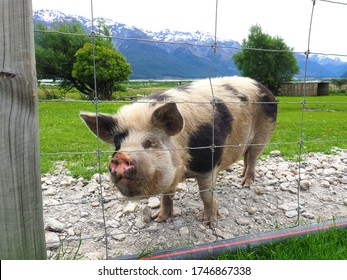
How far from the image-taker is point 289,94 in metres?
6.29

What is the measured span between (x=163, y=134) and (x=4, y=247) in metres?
1.45

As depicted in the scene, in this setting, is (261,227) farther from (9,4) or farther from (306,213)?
(9,4)

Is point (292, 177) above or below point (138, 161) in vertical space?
below

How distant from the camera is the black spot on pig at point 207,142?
9.82 ft

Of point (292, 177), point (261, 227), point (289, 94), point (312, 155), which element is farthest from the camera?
point (289, 94)

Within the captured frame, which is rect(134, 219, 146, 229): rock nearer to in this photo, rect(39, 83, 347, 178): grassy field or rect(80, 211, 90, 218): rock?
rect(80, 211, 90, 218): rock

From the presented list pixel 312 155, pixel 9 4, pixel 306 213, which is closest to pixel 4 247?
pixel 9 4

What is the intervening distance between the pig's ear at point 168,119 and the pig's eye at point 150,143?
5.3 inches

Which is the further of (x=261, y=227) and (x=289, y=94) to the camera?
(x=289, y=94)

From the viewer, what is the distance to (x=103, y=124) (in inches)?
109

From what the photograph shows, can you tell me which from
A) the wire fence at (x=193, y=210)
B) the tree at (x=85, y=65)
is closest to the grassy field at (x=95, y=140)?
the wire fence at (x=193, y=210)

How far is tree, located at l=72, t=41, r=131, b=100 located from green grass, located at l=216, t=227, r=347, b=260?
15.0 ft

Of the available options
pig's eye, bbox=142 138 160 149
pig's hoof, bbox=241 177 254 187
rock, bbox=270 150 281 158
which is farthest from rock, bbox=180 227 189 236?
rock, bbox=270 150 281 158

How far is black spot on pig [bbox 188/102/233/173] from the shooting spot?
2.99m
